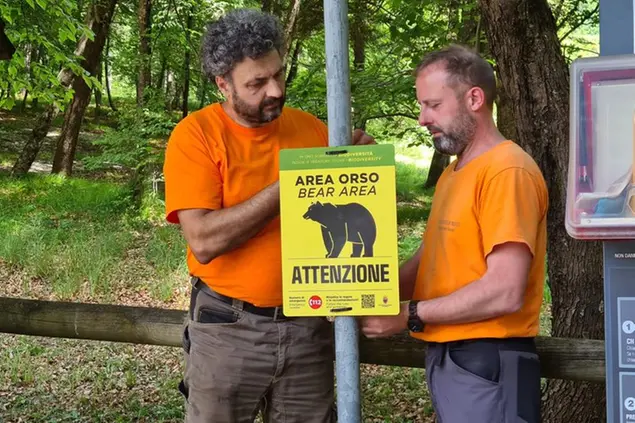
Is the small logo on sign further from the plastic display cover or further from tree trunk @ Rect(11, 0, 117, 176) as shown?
tree trunk @ Rect(11, 0, 117, 176)

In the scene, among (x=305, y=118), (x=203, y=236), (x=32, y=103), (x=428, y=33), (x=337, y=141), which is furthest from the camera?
(x=32, y=103)

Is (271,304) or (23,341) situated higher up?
(271,304)

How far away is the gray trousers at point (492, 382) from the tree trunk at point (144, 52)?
10449 mm

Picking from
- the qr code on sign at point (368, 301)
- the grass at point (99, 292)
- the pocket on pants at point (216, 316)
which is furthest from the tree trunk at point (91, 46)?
the qr code on sign at point (368, 301)

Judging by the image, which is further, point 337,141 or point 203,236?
point 203,236

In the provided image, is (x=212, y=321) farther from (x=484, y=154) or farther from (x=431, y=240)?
(x=484, y=154)

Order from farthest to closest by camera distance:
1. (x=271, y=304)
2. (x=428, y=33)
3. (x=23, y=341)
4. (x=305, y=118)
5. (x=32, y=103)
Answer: (x=32, y=103) → (x=428, y=33) → (x=23, y=341) → (x=305, y=118) → (x=271, y=304)

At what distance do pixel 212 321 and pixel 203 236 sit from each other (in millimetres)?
350

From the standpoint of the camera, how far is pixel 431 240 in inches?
85.5

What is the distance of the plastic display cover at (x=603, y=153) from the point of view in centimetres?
175

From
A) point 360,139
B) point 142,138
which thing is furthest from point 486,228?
point 142,138

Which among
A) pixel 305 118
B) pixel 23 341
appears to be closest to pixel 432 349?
pixel 305 118

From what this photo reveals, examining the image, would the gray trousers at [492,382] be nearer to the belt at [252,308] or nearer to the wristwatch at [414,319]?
the wristwatch at [414,319]

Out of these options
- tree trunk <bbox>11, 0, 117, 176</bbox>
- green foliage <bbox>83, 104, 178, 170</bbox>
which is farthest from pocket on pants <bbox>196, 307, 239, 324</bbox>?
tree trunk <bbox>11, 0, 117, 176</bbox>
